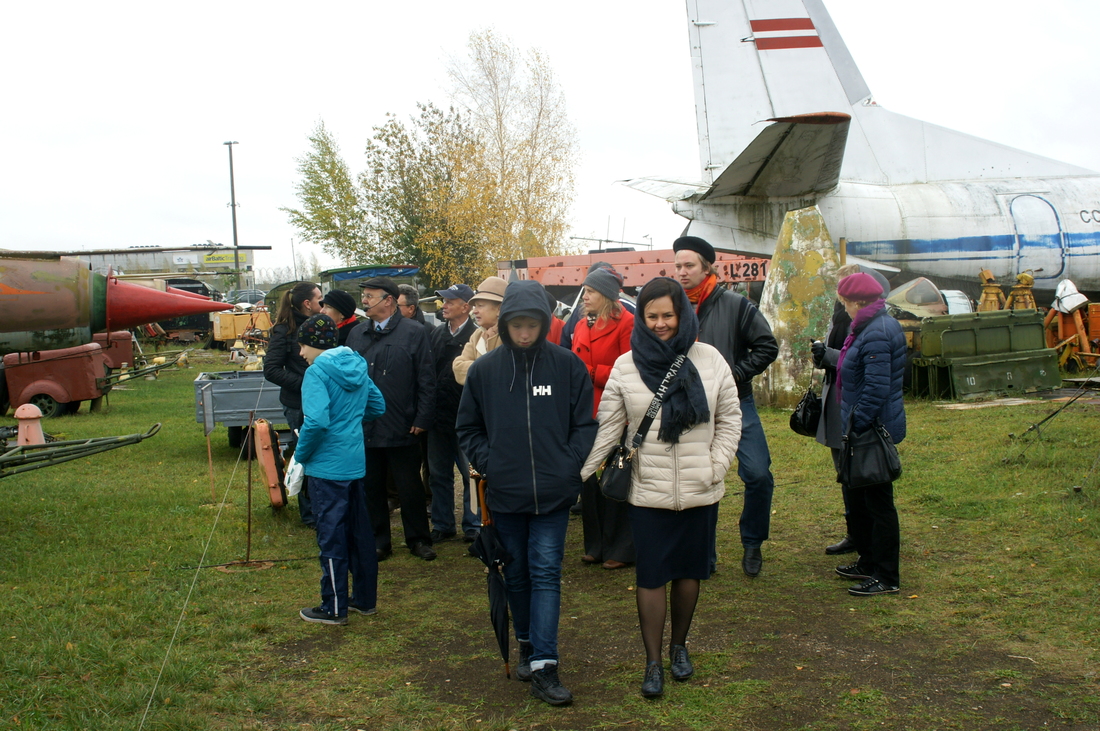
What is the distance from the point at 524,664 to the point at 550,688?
1.02 feet

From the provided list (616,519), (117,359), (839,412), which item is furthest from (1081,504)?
(117,359)

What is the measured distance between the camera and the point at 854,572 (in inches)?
184

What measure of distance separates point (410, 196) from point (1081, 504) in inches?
1141

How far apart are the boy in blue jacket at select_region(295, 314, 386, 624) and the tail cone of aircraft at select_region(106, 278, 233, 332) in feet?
9.78

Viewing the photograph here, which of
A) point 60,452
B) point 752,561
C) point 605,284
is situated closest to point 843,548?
point 752,561

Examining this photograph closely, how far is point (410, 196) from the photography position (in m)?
31.9

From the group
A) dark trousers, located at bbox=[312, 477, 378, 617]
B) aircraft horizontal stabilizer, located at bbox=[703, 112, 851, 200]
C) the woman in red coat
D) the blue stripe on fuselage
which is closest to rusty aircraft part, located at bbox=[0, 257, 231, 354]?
dark trousers, located at bbox=[312, 477, 378, 617]

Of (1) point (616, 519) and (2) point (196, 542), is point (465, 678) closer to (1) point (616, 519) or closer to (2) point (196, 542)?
(1) point (616, 519)

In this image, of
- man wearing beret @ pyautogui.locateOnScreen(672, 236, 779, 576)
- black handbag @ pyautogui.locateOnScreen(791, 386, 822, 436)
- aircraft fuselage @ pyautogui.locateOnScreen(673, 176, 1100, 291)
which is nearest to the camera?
man wearing beret @ pyautogui.locateOnScreen(672, 236, 779, 576)

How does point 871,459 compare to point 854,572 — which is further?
point 854,572

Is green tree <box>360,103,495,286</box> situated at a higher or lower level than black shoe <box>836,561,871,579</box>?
higher

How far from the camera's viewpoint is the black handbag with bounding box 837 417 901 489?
4.20m

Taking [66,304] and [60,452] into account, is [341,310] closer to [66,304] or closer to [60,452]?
[60,452]

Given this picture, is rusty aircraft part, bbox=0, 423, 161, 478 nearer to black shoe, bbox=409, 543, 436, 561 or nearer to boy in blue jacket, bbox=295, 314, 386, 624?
boy in blue jacket, bbox=295, 314, 386, 624
